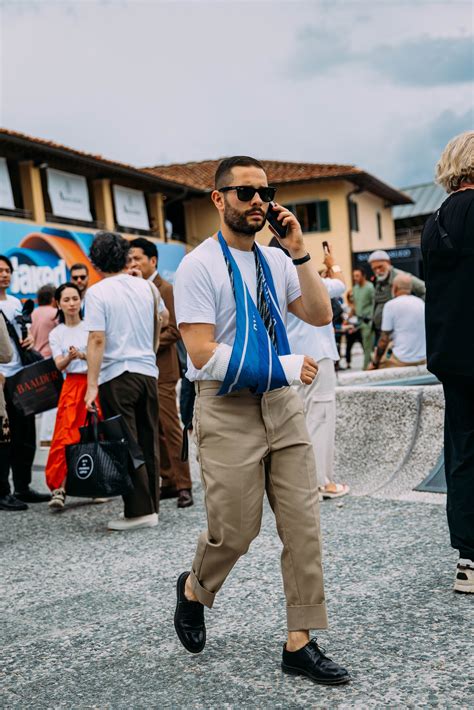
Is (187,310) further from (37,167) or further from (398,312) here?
(37,167)

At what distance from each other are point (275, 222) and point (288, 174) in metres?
34.8

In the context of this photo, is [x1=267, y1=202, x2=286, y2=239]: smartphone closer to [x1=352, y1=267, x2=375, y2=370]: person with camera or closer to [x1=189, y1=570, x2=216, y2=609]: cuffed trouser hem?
[x1=189, y1=570, x2=216, y2=609]: cuffed trouser hem

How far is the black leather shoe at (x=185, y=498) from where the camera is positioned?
611 centimetres

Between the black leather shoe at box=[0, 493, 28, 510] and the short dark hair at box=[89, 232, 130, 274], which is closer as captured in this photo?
the short dark hair at box=[89, 232, 130, 274]

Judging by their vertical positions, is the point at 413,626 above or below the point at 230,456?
below

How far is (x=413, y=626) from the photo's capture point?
3346 millimetres

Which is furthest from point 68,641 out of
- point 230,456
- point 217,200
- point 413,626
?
point 217,200

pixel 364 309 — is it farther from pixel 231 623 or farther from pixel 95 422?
pixel 231 623

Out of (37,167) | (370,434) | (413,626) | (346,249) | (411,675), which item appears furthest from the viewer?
(346,249)

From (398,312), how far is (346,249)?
94.4 ft

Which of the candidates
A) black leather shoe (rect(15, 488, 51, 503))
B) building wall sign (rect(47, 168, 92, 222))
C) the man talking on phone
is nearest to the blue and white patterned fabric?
the man talking on phone

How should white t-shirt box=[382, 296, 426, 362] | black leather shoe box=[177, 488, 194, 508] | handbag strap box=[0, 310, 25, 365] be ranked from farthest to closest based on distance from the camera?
white t-shirt box=[382, 296, 426, 362] → handbag strap box=[0, 310, 25, 365] → black leather shoe box=[177, 488, 194, 508]

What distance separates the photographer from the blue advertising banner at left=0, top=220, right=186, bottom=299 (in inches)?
871

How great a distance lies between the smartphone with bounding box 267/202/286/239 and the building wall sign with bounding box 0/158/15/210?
2186 centimetres
